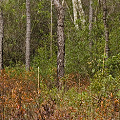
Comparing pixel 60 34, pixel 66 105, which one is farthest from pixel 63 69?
pixel 66 105

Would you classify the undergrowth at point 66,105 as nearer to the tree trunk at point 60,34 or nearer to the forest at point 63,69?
the forest at point 63,69

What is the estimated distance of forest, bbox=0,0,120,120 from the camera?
13.3 feet

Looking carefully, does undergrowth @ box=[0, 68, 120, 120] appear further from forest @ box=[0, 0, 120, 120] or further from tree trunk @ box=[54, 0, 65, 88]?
tree trunk @ box=[54, 0, 65, 88]

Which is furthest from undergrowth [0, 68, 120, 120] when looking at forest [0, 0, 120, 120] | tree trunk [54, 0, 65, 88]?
tree trunk [54, 0, 65, 88]

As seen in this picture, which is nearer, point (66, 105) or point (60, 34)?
point (66, 105)

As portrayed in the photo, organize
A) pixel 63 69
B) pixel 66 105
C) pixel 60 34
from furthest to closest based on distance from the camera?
pixel 63 69 → pixel 60 34 → pixel 66 105

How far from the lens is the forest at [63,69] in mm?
4066

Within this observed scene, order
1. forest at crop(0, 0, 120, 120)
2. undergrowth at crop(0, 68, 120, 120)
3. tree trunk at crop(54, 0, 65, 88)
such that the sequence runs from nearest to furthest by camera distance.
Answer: undergrowth at crop(0, 68, 120, 120) → forest at crop(0, 0, 120, 120) → tree trunk at crop(54, 0, 65, 88)

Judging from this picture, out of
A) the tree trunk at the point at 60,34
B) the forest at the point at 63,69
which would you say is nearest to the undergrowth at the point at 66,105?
the forest at the point at 63,69

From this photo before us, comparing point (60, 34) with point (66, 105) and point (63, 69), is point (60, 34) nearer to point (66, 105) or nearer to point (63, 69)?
point (63, 69)

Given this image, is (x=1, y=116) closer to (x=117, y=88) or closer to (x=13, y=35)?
(x=117, y=88)

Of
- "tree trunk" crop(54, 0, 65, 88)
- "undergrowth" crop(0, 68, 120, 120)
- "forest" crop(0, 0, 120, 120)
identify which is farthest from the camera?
"tree trunk" crop(54, 0, 65, 88)

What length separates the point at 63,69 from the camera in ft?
25.9

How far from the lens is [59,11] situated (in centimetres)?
775
